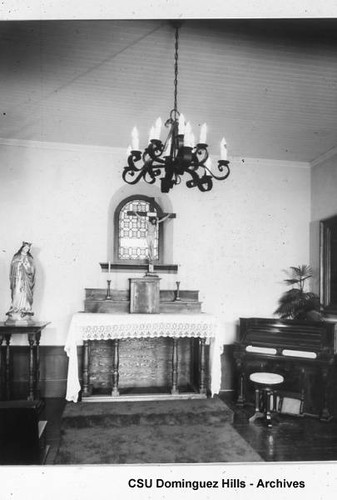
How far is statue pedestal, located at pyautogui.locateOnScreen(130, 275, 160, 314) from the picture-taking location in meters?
5.61

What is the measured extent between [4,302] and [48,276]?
72 centimetres

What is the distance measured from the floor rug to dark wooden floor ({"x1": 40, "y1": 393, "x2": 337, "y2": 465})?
0.50 metres

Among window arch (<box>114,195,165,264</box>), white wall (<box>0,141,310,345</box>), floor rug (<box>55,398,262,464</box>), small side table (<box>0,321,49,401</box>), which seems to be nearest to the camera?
floor rug (<box>55,398,262,464</box>)

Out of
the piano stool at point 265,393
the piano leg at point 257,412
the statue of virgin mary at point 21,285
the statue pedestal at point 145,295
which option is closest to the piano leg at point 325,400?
the piano stool at point 265,393

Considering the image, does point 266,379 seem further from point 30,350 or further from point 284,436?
point 30,350

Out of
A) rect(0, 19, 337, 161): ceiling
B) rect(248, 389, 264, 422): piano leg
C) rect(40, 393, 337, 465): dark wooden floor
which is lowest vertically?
rect(40, 393, 337, 465): dark wooden floor

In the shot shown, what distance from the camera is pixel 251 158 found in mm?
6621

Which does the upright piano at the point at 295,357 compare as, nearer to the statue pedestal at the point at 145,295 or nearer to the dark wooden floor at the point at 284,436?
the dark wooden floor at the point at 284,436

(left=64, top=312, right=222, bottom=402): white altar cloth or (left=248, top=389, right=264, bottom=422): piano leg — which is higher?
(left=64, top=312, right=222, bottom=402): white altar cloth

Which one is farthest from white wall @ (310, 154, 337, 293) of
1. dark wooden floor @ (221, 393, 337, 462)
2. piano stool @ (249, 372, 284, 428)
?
dark wooden floor @ (221, 393, 337, 462)

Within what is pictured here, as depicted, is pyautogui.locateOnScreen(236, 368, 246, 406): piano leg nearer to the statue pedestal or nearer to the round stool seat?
the round stool seat

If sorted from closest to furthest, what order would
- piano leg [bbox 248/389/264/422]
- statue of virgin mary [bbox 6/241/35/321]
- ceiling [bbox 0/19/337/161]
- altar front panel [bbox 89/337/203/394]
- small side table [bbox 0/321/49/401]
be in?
ceiling [bbox 0/19/337/161] → piano leg [bbox 248/389/264/422] → small side table [bbox 0/321/49/401] → statue of virgin mary [bbox 6/241/35/321] → altar front panel [bbox 89/337/203/394]

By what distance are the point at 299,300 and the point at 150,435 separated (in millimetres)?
3607
